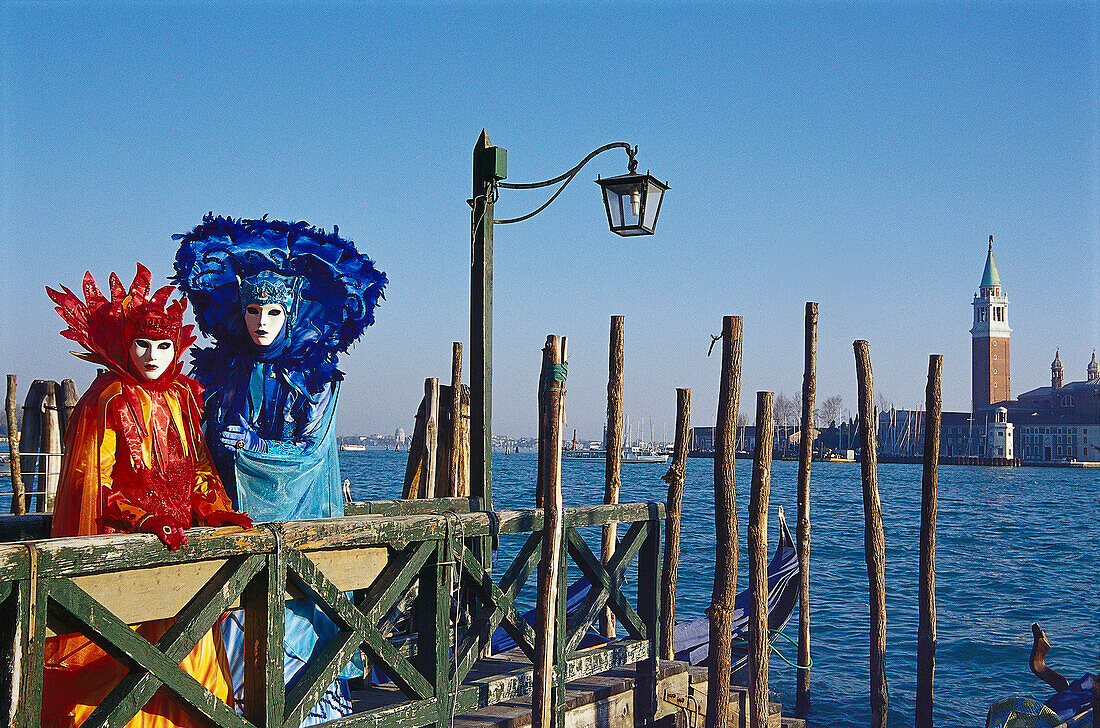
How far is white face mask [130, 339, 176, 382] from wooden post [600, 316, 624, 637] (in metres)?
5.43

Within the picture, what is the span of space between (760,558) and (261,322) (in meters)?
4.92

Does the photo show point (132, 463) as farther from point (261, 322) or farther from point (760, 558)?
point (760, 558)

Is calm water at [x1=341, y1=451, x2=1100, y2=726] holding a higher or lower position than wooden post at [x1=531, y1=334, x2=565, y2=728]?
lower

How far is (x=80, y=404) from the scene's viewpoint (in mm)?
3611

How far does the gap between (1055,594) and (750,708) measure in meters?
15.8

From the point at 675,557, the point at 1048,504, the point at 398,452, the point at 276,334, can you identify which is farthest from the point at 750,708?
the point at 398,452

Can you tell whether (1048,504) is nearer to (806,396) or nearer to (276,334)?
(806,396)

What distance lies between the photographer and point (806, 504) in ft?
35.3

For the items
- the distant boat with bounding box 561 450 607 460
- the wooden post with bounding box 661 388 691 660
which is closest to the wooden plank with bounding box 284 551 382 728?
the wooden post with bounding box 661 388 691 660

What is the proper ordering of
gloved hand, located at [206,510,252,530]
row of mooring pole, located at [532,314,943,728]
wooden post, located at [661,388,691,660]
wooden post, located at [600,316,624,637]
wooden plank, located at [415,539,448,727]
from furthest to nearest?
1. wooden post, located at [600,316,624,637]
2. wooden post, located at [661,388,691,660]
3. row of mooring pole, located at [532,314,943,728]
4. wooden plank, located at [415,539,448,727]
5. gloved hand, located at [206,510,252,530]

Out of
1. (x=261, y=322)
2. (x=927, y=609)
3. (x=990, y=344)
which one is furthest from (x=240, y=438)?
(x=990, y=344)

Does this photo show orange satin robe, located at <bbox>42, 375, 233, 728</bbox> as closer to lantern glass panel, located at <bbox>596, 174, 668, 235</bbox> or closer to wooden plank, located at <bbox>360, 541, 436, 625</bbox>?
wooden plank, located at <bbox>360, 541, 436, 625</bbox>

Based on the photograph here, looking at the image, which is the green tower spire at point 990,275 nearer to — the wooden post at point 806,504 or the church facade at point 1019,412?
the church facade at point 1019,412

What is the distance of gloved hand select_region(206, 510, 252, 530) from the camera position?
11.1 feet
